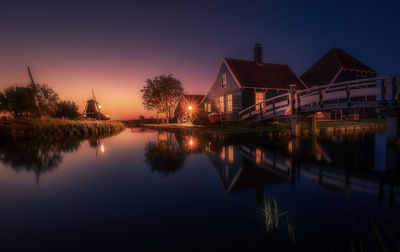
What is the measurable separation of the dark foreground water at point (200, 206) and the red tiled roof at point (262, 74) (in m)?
15.4

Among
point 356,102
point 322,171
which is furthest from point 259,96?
point 322,171

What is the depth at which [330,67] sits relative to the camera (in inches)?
993

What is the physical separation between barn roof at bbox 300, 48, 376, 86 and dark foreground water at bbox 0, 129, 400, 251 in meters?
22.8

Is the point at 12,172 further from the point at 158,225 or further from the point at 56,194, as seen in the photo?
the point at 158,225

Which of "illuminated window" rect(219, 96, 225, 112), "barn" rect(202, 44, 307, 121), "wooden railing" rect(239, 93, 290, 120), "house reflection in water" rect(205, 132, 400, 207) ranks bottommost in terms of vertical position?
"house reflection in water" rect(205, 132, 400, 207)

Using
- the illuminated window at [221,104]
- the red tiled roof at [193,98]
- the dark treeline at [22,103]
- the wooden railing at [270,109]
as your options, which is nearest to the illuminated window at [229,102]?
the illuminated window at [221,104]

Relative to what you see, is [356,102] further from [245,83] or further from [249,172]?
[245,83]

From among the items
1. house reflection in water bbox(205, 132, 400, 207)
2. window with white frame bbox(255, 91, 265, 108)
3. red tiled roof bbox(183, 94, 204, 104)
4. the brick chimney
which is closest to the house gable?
window with white frame bbox(255, 91, 265, 108)

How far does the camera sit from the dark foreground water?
2398 millimetres

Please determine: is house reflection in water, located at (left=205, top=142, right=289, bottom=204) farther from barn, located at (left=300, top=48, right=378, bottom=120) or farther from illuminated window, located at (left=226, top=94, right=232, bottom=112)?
barn, located at (left=300, top=48, right=378, bottom=120)

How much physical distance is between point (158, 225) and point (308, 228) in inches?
83.6

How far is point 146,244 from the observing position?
2.36 meters

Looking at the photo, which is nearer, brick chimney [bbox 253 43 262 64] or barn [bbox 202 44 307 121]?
barn [bbox 202 44 307 121]

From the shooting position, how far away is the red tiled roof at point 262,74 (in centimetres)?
2052
